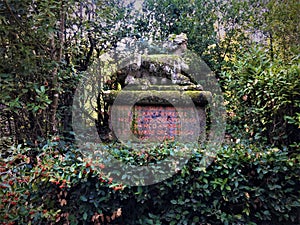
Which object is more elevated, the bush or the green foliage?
the green foliage

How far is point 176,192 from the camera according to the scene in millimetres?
2074

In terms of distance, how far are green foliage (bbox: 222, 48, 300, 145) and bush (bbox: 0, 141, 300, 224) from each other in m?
0.28

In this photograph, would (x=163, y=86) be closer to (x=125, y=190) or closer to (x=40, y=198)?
(x=125, y=190)

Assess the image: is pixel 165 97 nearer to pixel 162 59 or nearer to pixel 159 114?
pixel 159 114

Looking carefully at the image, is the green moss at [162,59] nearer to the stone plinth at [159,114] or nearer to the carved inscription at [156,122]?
the stone plinth at [159,114]

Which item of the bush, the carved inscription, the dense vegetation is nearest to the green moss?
the carved inscription

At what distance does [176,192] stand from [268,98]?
1.16 m

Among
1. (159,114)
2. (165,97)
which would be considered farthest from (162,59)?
(159,114)

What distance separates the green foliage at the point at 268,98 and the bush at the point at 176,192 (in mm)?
283

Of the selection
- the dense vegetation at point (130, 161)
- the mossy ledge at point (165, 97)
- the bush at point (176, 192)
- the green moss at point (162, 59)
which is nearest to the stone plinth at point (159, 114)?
the mossy ledge at point (165, 97)

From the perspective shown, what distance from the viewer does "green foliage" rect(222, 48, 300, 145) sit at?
7.26ft

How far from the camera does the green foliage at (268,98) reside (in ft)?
7.26

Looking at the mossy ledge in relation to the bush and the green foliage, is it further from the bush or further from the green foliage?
the bush

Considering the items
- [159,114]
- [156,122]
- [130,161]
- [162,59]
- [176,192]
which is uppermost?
[162,59]
